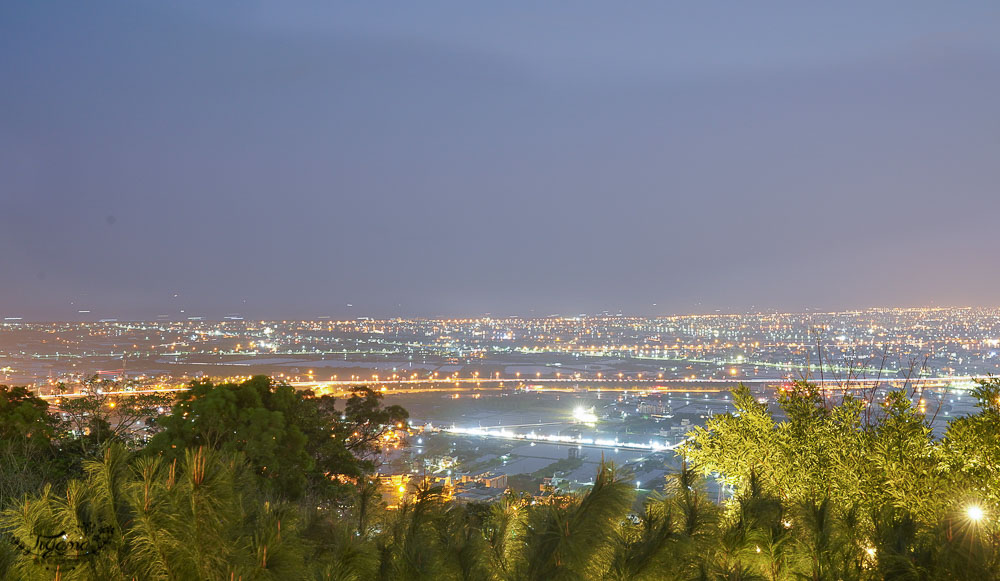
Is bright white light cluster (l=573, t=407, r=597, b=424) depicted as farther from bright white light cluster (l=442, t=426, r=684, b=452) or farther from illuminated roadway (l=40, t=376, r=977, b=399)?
illuminated roadway (l=40, t=376, r=977, b=399)

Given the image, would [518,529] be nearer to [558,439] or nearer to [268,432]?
[268,432]

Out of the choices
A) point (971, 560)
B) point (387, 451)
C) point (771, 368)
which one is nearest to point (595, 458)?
point (387, 451)

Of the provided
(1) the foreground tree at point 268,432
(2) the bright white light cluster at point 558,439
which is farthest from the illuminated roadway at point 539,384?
(1) the foreground tree at point 268,432

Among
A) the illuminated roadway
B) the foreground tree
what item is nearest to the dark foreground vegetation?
the foreground tree

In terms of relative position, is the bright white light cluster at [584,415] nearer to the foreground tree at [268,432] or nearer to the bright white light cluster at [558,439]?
the bright white light cluster at [558,439]

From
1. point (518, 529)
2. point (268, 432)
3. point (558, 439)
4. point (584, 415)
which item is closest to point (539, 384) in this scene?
point (584, 415)

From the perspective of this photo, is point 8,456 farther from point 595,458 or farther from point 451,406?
point 451,406

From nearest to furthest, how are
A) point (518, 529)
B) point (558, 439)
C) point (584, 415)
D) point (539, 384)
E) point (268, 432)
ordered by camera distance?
point (518, 529)
point (268, 432)
point (558, 439)
point (584, 415)
point (539, 384)

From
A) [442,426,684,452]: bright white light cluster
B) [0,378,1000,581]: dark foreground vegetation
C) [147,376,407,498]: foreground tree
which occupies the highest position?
[0,378,1000,581]: dark foreground vegetation
